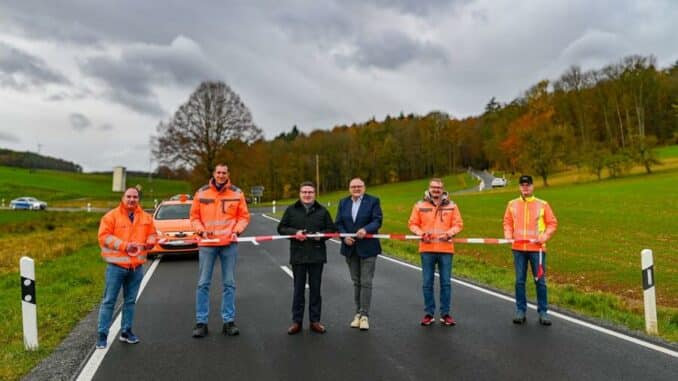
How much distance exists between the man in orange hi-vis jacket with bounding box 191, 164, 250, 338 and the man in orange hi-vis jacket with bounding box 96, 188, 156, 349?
0.66m

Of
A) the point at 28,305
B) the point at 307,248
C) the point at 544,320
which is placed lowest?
the point at 544,320

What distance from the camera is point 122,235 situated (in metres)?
6.05

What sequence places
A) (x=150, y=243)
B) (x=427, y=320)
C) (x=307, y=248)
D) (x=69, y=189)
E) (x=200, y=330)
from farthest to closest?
(x=69, y=189), (x=427, y=320), (x=307, y=248), (x=200, y=330), (x=150, y=243)

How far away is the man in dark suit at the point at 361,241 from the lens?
6680mm

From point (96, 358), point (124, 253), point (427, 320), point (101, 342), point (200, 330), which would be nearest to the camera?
point (96, 358)

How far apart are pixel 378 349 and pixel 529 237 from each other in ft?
9.25

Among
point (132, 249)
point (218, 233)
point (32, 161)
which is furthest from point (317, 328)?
point (32, 161)

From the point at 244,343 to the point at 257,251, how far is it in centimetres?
1037

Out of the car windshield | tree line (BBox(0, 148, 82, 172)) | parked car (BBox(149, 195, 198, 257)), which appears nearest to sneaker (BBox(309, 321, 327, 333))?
parked car (BBox(149, 195, 198, 257))

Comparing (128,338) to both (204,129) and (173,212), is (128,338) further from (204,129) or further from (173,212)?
(204,129)

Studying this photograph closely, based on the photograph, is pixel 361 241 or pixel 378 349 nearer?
pixel 378 349

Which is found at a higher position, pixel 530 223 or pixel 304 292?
pixel 530 223

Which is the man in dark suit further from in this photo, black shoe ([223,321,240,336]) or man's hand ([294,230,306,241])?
black shoe ([223,321,240,336])

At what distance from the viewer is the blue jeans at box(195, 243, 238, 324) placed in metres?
6.39
